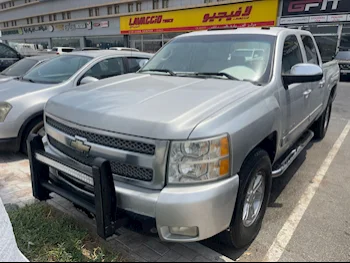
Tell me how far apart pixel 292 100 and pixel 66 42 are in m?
48.0

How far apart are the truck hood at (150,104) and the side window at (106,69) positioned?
236 centimetres

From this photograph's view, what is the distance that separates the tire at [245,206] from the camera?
7.21 ft

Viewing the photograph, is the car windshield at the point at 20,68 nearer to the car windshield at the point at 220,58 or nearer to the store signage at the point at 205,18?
the car windshield at the point at 220,58

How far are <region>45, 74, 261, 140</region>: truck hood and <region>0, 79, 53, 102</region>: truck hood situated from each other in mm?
2064

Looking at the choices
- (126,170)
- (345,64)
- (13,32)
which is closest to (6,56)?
(126,170)

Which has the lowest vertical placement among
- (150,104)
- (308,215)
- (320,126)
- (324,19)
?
(308,215)

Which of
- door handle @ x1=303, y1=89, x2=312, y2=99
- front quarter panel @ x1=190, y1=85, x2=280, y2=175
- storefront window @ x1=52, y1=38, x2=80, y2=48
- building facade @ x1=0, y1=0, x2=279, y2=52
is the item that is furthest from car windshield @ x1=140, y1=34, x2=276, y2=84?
storefront window @ x1=52, y1=38, x2=80, y2=48

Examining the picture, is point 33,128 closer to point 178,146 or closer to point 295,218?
point 178,146

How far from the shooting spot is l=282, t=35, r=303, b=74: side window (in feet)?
10.8

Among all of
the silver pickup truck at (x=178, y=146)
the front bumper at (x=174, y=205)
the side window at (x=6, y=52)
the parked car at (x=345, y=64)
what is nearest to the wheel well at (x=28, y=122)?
the silver pickup truck at (x=178, y=146)

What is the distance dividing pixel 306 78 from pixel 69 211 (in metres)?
2.70

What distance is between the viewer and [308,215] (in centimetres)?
307

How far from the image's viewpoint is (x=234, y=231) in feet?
7.32

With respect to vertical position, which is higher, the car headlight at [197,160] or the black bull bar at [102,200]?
the car headlight at [197,160]
